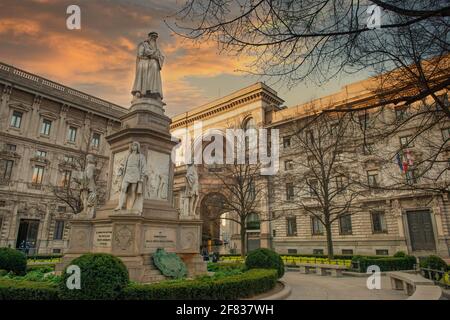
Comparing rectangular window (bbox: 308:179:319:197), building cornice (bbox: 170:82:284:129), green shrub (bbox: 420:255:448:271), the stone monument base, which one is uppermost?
building cornice (bbox: 170:82:284:129)

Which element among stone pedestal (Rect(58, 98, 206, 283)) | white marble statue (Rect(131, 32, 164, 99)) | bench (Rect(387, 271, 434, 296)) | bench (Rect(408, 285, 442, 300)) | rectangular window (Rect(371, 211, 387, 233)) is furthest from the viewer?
rectangular window (Rect(371, 211, 387, 233))

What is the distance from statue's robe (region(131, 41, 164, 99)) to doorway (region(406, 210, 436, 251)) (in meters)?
28.3

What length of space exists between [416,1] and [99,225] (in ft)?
37.8

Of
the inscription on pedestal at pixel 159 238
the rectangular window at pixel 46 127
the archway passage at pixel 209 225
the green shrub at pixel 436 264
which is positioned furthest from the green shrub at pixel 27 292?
the rectangular window at pixel 46 127

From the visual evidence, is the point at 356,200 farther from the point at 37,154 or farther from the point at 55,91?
the point at 55,91

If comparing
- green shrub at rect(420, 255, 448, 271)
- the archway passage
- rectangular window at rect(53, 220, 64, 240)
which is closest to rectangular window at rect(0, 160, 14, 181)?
rectangular window at rect(53, 220, 64, 240)

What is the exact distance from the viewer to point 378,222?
3216 centimetres

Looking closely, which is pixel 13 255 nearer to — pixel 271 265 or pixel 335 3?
pixel 271 265

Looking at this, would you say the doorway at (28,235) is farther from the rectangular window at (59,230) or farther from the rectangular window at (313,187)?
the rectangular window at (313,187)

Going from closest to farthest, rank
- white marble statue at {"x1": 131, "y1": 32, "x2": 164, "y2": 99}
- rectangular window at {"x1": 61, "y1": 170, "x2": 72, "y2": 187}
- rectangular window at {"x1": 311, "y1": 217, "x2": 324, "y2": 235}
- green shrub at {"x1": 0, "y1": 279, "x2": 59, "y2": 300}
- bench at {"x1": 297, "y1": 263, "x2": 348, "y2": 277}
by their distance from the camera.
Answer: green shrub at {"x1": 0, "y1": 279, "x2": 59, "y2": 300}
white marble statue at {"x1": 131, "y1": 32, "x2": 164, "y2": 99}
bench at {"x1": 297, "y1": 263, "x2": 348, "y2": 277}
rectangular window at {"x1": 311, "y1": 217, "x2": 324, "y2": 235}
rectangular window at {"x1": 61, "y1": 170, "x2": 72, "y2": 187}

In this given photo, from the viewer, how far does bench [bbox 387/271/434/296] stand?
9328 mm

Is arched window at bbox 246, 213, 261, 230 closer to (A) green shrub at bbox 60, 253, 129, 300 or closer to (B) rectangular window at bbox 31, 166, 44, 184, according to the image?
(B) rectangular window at bbox 31, 166, 44, 184

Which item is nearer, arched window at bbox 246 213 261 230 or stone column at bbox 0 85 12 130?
stone column at bbox 0 85 12 130

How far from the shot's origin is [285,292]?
9.29 meters
